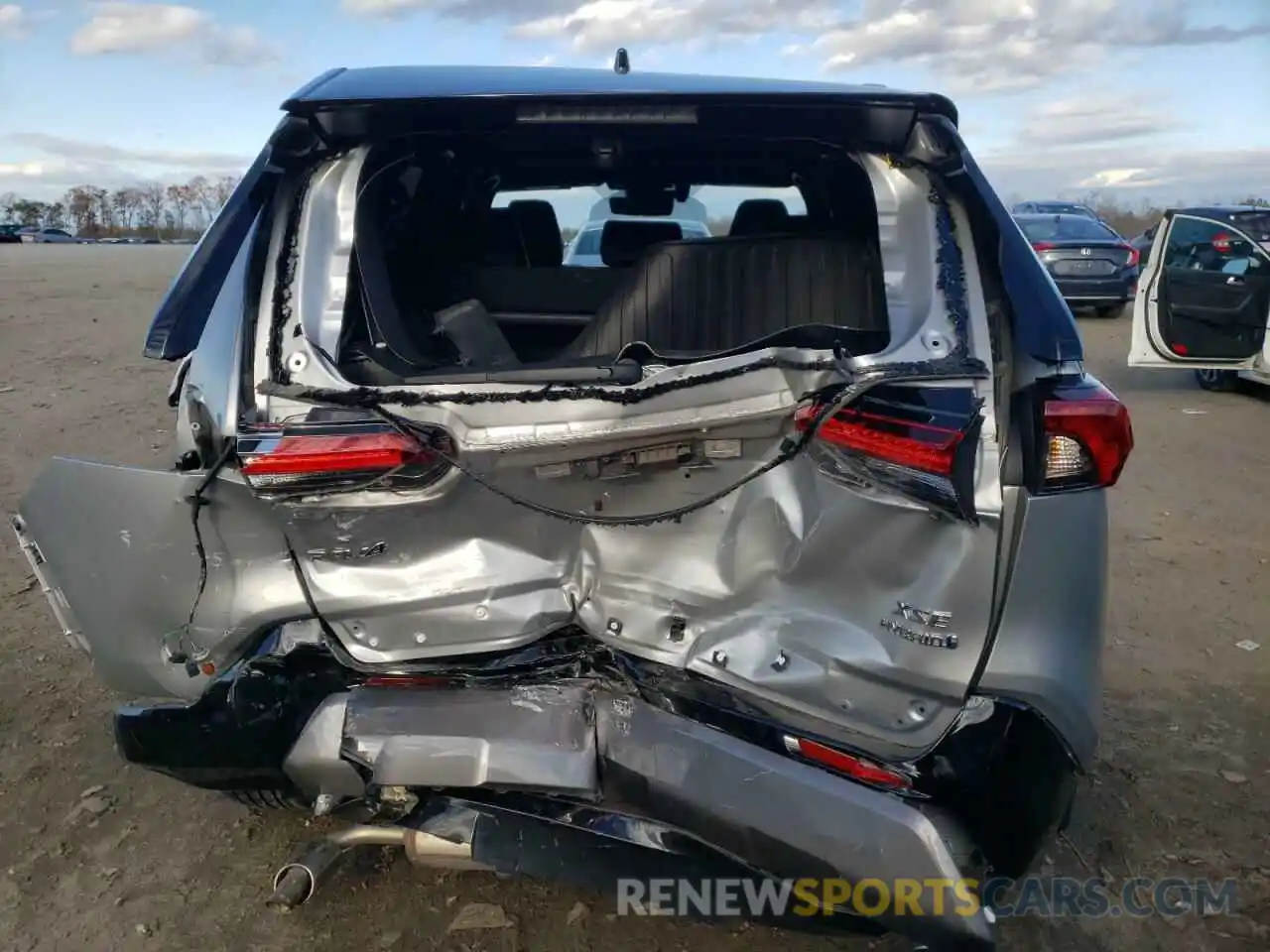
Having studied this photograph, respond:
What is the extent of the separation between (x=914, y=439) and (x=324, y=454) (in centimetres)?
110

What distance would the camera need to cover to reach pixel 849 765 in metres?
1.93

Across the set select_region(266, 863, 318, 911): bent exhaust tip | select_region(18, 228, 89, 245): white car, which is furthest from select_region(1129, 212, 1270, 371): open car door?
select_region(18, 228, 89, 245): white car

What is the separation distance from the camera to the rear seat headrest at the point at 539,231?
12.4 feet

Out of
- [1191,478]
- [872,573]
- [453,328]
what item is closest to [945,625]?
[872,573]

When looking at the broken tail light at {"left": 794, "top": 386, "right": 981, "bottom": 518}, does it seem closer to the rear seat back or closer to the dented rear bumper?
the dented rear bumper

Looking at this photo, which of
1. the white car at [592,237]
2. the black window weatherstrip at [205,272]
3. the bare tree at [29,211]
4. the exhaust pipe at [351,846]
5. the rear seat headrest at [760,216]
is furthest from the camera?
the bare tree at [29,211]

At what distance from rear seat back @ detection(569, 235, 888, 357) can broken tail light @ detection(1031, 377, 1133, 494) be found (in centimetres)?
63

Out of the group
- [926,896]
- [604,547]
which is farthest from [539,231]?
[926,896]

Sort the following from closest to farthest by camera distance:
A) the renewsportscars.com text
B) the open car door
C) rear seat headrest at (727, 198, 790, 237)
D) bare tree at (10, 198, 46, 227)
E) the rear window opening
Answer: the renewsportscars.com text < the rear window opening < rear seat headrest at (727, 198, 790, 237) < the open car door < bare tree at (10, 198, 46, 227)

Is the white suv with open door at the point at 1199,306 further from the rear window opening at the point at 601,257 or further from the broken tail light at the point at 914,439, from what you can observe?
the broken tail light at the point at 914,439

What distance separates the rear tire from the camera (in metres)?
9.62

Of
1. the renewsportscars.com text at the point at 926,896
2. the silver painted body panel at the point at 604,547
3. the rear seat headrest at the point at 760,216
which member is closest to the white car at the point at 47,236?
the rear seat headrest at the point at 760,216

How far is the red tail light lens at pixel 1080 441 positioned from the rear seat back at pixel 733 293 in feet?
2.08

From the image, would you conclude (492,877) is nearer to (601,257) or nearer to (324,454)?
(324,454)
